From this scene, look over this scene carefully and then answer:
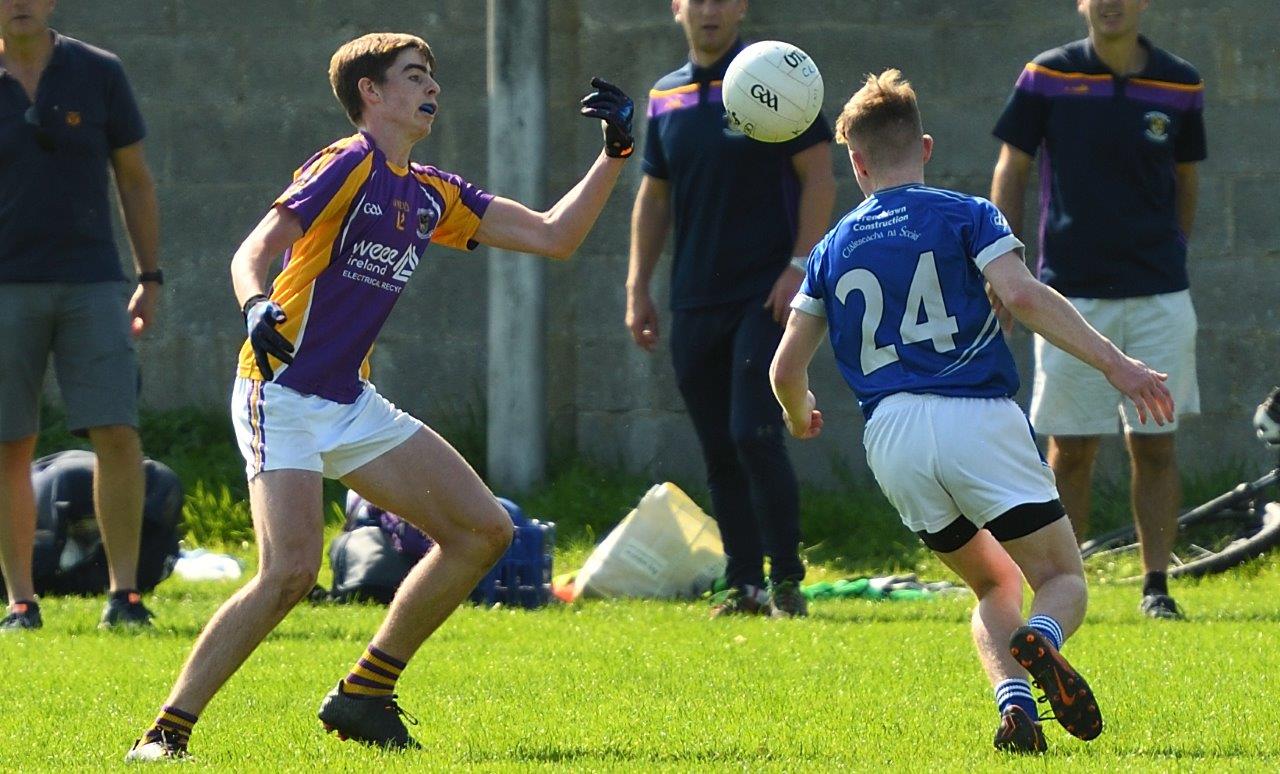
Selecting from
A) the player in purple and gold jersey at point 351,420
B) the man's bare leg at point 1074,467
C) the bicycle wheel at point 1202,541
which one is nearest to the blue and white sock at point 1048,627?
the player in purple and gold jersey at point 351,420

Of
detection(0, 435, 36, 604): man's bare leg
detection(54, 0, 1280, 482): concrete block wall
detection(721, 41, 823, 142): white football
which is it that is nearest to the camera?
detection(721, 41, 823, 142): white football

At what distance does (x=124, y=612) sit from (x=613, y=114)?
10.9 feet

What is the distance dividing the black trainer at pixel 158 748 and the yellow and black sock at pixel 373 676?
497 mm

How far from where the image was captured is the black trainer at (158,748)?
480 centimetres

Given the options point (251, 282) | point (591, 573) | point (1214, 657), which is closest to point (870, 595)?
point (591, 573)

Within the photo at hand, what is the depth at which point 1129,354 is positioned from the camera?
7930 mm

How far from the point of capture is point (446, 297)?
10.9 metres

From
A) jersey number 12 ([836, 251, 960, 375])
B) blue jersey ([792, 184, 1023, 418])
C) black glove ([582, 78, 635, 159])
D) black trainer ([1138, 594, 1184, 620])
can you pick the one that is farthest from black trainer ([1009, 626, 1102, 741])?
black trainer ([1138, 594, 1184, 620])

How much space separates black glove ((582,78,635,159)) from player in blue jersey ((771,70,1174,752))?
0.65 meters

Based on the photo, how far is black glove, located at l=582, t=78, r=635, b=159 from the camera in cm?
551

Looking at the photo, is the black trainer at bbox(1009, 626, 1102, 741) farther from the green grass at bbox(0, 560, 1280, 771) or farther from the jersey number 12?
the jersey number 12

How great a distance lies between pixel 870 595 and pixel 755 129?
3070mm

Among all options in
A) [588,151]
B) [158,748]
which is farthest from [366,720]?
[588,151]

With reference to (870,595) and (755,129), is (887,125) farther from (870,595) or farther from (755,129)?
(870,595)
